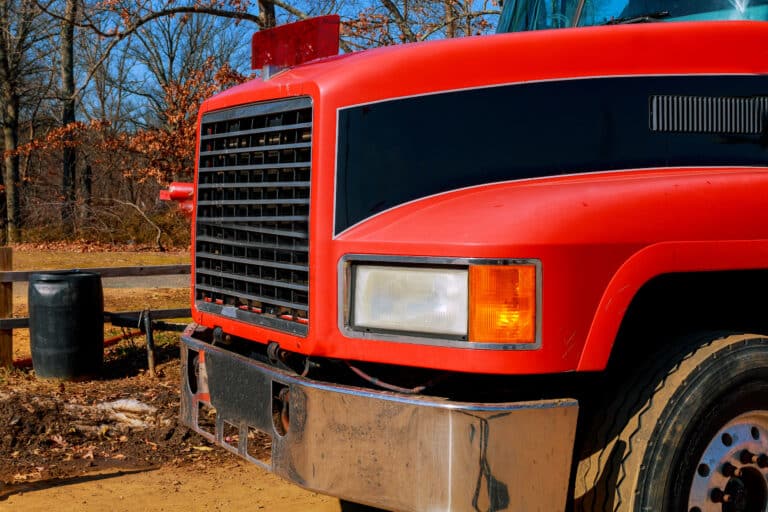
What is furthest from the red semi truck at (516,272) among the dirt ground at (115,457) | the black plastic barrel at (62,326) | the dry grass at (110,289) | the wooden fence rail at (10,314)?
the dry grass at (110,289)

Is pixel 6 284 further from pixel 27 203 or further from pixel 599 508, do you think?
pixel 27 203

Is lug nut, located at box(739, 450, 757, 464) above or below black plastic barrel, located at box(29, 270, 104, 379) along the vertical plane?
above

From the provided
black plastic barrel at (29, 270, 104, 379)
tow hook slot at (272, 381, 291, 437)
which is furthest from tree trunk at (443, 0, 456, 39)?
tow hook slot at (272, 381, 291, 437)

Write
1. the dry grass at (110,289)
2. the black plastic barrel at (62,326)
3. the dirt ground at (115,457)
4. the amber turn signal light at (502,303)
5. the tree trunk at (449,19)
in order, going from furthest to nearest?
the tree trunk at (449,19), the dry grass at (110,289), the black plastic barrel at (62,326), the dirt ground at (115,457), the amber turn signal light at (502,303)

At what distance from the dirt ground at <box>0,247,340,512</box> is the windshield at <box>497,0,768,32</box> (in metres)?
2.60

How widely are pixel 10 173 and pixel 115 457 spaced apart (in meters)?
22.8

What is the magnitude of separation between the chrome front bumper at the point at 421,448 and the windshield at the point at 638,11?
1.79 metres

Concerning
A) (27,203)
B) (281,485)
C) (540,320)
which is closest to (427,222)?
(540,320)

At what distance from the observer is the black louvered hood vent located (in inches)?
132

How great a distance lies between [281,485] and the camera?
500 cm

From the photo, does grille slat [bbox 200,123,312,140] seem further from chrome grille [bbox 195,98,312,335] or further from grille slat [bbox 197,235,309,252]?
grille slat [bbox 197,235,309,252]

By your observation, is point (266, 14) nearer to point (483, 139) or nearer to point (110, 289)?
point (110, 289)

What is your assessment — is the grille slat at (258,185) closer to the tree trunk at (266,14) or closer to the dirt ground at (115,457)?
the dirt ground at (115,457)

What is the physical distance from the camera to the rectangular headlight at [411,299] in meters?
2.83
